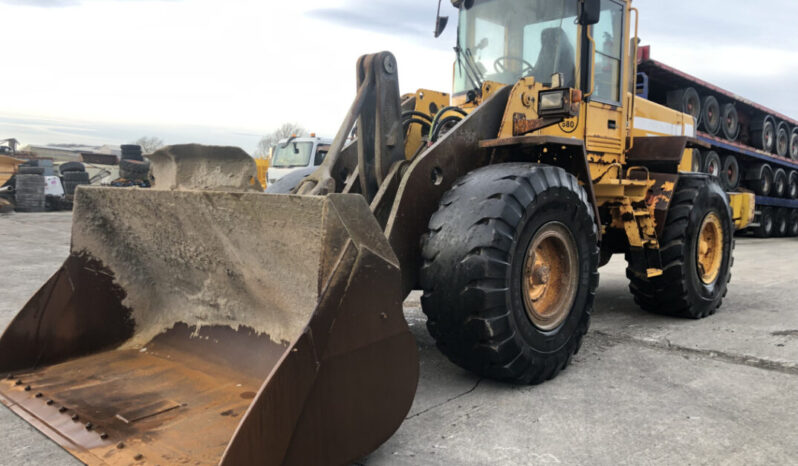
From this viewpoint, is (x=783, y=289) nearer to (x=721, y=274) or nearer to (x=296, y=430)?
(x=721, y=274)

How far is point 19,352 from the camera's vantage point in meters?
3.50

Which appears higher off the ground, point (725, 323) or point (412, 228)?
point (412, 228)

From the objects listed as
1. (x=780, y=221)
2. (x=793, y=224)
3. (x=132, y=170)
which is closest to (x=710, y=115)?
(x=780, y=221)

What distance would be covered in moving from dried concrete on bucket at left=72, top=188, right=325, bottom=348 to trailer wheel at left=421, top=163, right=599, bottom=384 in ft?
2.45

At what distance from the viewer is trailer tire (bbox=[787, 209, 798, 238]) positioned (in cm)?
1815

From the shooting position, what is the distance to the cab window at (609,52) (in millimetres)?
5195

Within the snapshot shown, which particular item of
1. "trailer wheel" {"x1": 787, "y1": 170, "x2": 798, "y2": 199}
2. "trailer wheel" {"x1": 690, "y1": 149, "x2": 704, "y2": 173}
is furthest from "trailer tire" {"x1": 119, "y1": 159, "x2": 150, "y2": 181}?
"trailer wheel" {"x1": 787, "y1": 170, "x2": 798, "y2": 199}

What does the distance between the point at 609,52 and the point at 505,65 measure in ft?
3.42

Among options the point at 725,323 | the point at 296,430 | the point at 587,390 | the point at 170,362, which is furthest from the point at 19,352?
the point at 725,323

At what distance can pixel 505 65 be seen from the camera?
4965 mm

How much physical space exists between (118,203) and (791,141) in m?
19.3

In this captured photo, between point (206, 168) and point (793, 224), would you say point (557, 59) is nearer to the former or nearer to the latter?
point (206, 168)

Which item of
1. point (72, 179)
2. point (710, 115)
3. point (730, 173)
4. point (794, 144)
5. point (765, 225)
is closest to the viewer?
point (710, 115)

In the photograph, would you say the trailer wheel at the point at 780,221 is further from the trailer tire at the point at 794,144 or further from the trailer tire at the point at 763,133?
the trailer tire at the point at 763,133
